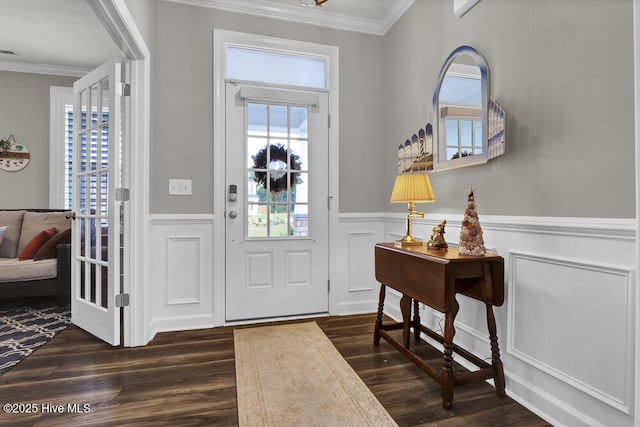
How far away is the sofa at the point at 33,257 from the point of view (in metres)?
2.93

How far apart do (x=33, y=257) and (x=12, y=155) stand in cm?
154

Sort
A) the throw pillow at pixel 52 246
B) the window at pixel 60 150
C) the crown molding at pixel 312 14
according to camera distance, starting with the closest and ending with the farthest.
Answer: the crown molding at pixel 312 14 → the throw pillow at pixel 52 246 → the window at pixel 60 150

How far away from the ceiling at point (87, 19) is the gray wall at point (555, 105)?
896 mm

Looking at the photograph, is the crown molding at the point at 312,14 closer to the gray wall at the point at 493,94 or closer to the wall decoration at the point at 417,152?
the gray wall at the point at 493,94

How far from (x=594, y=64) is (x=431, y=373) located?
154cm

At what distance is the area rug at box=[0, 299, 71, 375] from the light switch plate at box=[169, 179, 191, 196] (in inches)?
53.2

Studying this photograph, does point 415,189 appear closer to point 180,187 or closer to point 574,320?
point 574,320

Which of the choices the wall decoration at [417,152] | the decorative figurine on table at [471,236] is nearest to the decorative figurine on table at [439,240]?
the decorative figurine on table at [471,236]

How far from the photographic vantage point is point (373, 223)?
10.0 feet

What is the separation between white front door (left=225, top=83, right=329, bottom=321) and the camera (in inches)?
107

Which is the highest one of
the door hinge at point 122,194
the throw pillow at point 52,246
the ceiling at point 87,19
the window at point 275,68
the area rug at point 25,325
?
the ceiling at point 87,19

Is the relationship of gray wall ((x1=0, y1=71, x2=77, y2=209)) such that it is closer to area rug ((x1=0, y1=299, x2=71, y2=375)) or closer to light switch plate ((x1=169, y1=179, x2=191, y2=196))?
area rug ((x1=0, y1=299, x2=71, y2=375))

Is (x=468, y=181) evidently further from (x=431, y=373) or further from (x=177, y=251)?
(x=177, y=251)

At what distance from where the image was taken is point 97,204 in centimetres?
239
